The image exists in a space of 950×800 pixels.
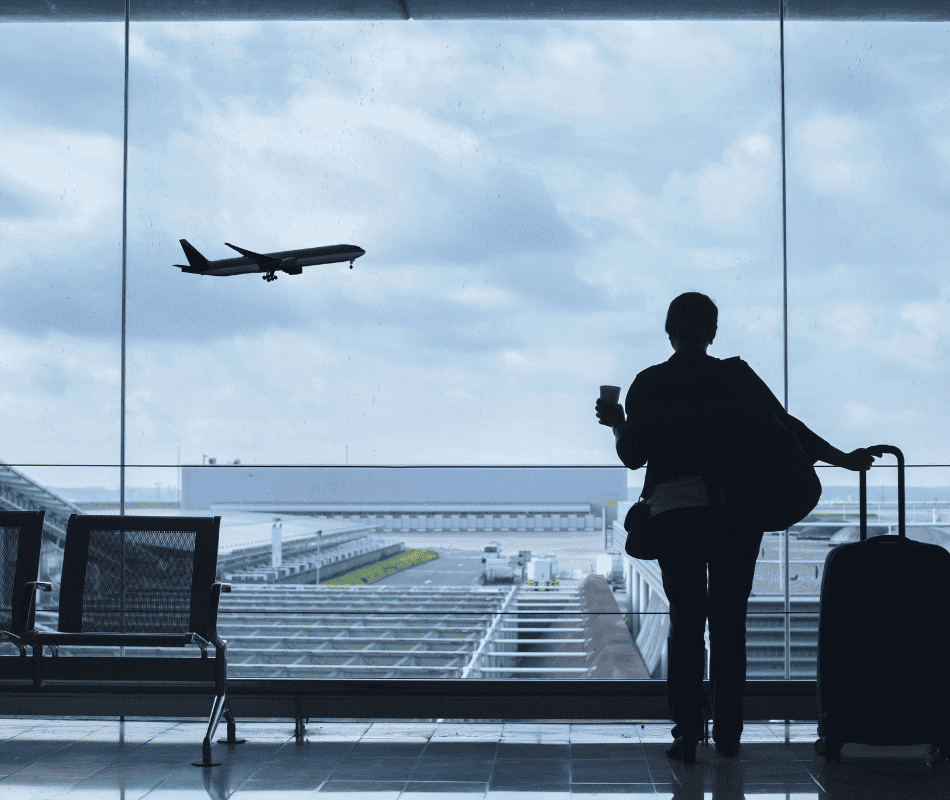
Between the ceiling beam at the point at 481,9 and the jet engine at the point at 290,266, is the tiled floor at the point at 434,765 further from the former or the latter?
the jet engine at the point at 290,266

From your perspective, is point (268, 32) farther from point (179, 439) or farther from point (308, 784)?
point (308, 784)

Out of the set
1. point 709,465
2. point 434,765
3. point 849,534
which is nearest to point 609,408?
point 709,465

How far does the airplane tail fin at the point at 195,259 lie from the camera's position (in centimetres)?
579

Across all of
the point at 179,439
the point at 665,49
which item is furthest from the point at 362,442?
the point at 665,49

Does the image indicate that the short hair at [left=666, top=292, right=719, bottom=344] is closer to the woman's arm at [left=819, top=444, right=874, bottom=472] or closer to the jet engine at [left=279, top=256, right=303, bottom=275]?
the woman's arm at [left=819, top=444, right=874, bottom=472]

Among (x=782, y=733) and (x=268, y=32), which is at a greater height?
(x=268, y=32)

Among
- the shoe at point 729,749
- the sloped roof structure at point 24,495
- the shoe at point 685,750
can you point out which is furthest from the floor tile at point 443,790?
the sloped roof structure at point 24,495

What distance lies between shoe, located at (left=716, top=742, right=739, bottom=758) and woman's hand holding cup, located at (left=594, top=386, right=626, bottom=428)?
971 mm

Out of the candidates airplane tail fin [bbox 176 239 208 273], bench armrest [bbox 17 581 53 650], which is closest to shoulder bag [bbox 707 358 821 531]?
bench armrest [bbox 17 581 53 650]

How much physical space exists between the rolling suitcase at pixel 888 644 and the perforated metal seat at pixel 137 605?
5.65 feet

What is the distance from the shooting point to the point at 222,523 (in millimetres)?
2701

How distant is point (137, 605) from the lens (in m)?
2.63

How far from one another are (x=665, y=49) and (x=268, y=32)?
6.60ft

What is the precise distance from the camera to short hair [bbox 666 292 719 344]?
229cm
